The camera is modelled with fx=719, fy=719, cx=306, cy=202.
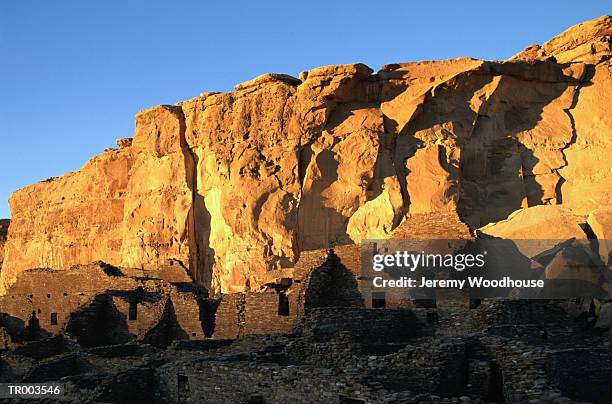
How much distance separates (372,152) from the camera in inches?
1276

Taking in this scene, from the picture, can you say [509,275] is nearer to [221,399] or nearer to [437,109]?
[221,399]

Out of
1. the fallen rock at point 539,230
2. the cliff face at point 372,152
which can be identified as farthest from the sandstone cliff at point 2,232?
the fallen rock at point 539,230

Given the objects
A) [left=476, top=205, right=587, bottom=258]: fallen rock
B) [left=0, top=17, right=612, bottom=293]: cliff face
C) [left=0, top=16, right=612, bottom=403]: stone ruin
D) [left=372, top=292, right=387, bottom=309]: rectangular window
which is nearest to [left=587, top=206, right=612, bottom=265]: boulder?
[left=0, top=16, right=612, bottom=403]: stone ruin

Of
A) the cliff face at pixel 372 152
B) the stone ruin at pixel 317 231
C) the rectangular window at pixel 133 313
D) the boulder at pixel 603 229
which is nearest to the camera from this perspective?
the stone ruin at pixel 317 231

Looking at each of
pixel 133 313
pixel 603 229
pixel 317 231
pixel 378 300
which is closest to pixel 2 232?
pixel 317 231

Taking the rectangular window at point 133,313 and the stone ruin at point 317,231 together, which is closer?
the stone ruin at point 317,231

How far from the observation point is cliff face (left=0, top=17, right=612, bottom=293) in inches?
1271

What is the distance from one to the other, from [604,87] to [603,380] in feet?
89.6

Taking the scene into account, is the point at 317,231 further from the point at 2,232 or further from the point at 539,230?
the point at 2,232

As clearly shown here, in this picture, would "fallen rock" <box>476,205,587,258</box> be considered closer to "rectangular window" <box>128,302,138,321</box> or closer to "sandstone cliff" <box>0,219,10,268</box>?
"rectangular window" <box>128,302,138,321</box>

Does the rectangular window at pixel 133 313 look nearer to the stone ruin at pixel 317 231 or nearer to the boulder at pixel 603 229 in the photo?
the stone ruin at pixel 317 231

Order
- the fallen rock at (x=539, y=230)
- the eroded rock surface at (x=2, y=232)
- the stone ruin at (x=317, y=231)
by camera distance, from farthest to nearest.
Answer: the eroded rock surface at (x=2, y=232) < the fallen rock at (x=539, y=230) < the stone ruin at (x=317, y=231)

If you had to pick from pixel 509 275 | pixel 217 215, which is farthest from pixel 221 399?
pixel 217 215

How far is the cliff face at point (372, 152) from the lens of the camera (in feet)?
106
